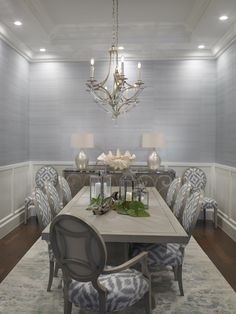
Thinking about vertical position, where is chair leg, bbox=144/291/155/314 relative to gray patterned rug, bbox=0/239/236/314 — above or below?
above

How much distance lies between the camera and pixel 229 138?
15.1 ft

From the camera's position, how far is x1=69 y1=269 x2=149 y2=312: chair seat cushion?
1758mm

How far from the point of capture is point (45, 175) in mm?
5285

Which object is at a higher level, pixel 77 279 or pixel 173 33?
pixel 173 33

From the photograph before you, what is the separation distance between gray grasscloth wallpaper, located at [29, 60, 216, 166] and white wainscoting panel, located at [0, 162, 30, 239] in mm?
550

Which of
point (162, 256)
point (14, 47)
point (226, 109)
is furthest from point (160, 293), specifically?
point (14, 47)

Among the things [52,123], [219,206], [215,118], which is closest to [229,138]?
[215,118]

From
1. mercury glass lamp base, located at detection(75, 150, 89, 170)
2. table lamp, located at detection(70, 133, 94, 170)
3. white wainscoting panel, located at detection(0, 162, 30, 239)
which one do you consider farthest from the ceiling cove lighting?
mercury glass lamp base, located at detection(75, 150, 89, 170)

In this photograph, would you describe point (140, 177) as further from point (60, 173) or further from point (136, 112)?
point (60, 173)

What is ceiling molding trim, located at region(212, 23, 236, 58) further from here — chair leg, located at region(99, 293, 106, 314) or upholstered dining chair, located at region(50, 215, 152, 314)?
chair leg, located at region(99, 293, 106, 314)

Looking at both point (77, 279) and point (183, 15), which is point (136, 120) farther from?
point (77, 279)

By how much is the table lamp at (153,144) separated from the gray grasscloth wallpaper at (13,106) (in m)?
2.05

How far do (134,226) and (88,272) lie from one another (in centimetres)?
64

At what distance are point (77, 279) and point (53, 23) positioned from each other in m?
3.85
